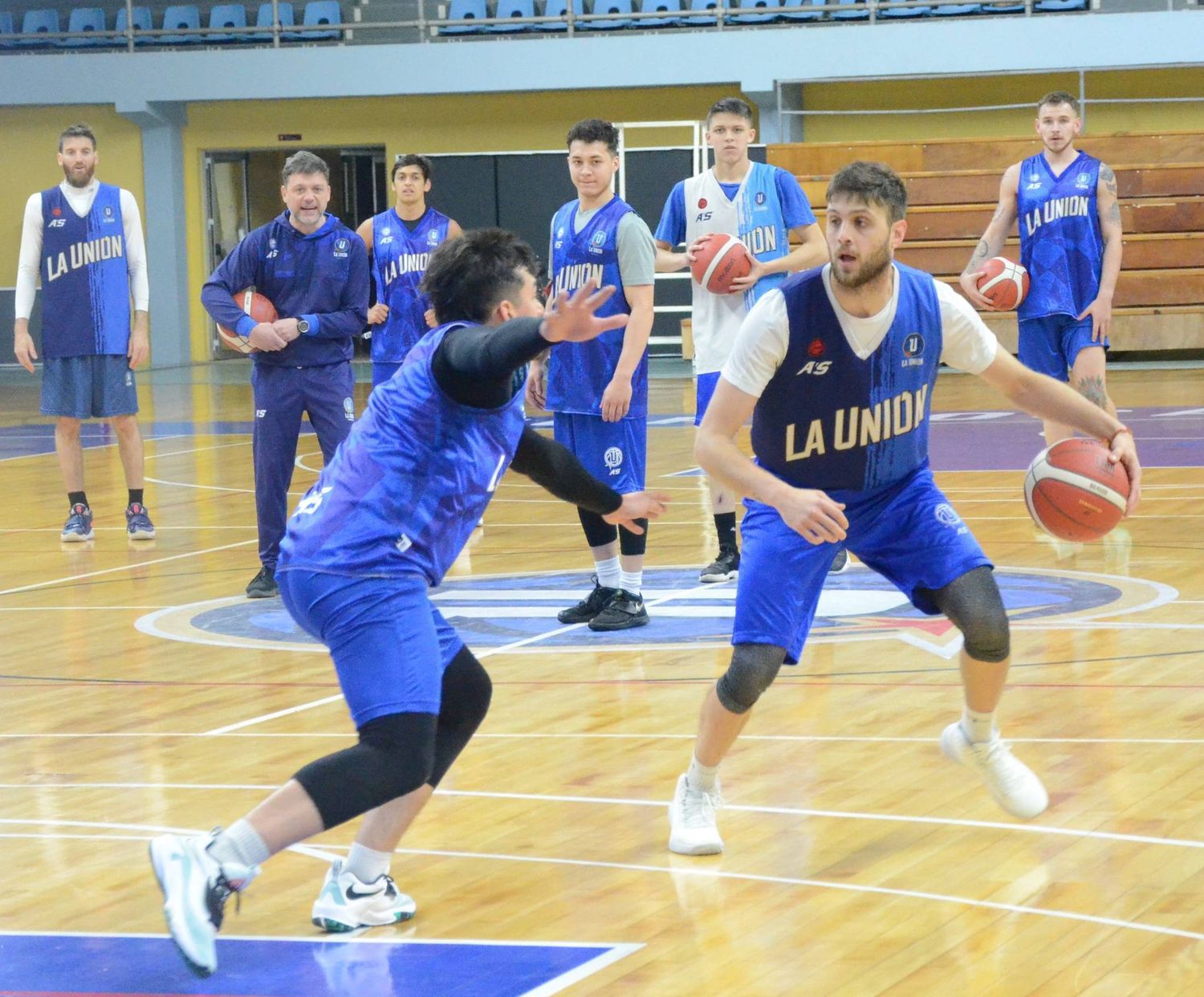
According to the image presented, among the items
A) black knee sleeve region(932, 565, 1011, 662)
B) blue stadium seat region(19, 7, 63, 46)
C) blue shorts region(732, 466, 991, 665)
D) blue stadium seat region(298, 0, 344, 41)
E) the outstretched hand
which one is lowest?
black knee sleeve region(932, 565, 1011, 662)

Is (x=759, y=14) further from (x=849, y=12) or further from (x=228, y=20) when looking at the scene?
(x=228, y=20)

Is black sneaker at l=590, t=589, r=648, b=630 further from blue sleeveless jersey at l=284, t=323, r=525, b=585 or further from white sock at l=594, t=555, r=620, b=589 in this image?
blue sleeveless jersey at l=284, t=323, r=525, b=585

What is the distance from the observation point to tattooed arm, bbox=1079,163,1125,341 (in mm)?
8977

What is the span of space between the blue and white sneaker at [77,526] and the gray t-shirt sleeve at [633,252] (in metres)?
4.01

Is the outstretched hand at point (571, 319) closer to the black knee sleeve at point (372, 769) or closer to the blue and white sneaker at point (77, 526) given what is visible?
the black knee sleeve at point (372, 769)

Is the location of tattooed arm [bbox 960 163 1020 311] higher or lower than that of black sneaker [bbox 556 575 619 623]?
higher

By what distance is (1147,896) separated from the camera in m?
3.63

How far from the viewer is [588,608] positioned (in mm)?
7043

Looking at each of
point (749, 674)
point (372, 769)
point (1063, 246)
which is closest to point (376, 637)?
point (372, 769)

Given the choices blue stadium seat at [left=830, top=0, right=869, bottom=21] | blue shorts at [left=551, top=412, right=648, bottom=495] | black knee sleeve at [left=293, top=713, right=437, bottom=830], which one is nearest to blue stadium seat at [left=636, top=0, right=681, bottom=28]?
blue stadium seat at [left=830, top=0, right=869, bottom=21]

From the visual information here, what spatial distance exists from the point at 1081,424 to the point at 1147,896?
3.50 ft

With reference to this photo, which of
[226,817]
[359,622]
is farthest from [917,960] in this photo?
[226,817]

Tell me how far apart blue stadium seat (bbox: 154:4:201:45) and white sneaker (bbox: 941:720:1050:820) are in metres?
21.6

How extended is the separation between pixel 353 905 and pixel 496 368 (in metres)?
1.13
